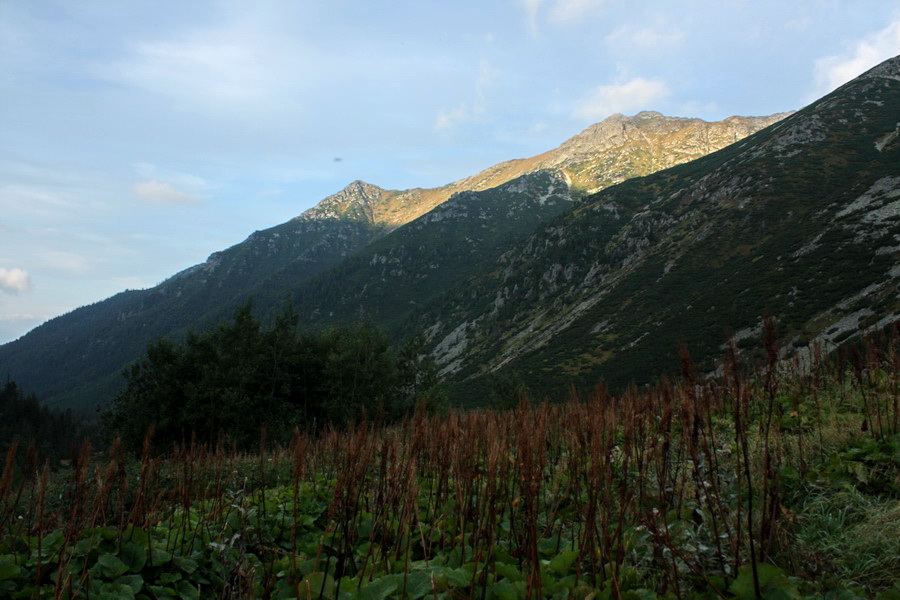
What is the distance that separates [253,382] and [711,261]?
→ 89.5m

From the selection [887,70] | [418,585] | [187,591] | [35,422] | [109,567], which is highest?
[887,70]

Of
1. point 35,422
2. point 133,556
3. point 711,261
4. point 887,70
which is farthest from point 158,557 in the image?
point 887,70

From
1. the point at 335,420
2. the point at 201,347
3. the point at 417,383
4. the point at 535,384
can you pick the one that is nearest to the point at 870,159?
the point at 535,384

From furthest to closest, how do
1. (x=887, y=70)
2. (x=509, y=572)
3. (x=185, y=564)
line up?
1. (x=887, y=70)
2. (x=185, y=564)
3. (x=509, y=572)

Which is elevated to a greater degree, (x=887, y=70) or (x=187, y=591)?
(x=887, y=70)

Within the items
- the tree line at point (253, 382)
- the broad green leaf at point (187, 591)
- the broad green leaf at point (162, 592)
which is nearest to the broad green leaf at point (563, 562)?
the broad green leaf at point (187, 591)

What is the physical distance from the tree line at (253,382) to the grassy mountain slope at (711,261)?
29.1 metres

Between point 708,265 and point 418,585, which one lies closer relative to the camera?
point 418,585

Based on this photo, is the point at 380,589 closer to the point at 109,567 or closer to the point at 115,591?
the point at 115,591

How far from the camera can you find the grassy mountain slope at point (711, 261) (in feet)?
204

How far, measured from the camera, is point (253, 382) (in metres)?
32.7

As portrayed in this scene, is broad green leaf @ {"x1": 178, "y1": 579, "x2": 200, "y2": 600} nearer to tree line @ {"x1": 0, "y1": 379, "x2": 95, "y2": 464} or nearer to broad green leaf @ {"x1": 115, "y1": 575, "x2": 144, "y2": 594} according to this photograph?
broad green leaf @ {"x1": 115, "y1": 575, "x2": 144, "y2": 594}

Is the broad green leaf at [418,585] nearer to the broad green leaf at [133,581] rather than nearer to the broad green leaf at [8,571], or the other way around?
the broad green leaf at [133,581]

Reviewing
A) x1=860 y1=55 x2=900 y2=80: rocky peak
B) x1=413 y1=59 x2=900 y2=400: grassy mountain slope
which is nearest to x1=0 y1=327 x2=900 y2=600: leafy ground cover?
x1=413 y1=59 x2=900 y2=400: grassy mountain slope
